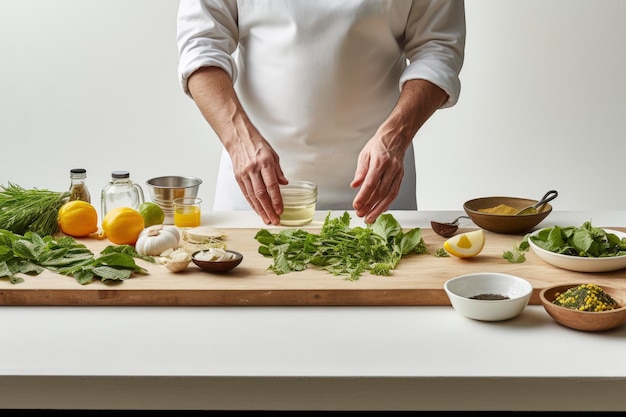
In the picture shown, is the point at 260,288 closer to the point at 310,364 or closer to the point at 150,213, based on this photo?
the point at 310,364

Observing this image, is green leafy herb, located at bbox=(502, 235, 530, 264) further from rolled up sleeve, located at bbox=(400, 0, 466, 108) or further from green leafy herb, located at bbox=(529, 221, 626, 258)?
rolled up sleeve, located at bbox=(400, 0, 466, 108)

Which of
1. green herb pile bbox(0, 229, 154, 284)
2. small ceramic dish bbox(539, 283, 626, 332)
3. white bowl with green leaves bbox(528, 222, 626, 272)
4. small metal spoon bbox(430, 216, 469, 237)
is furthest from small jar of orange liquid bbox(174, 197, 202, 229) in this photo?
small ceramic dish bbox(539, 283, 626, 332)

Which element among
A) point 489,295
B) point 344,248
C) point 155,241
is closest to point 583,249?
point 489,295

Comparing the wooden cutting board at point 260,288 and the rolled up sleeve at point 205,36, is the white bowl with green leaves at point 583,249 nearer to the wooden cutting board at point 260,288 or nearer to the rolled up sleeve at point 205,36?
the wooden cutting board at point 260,288

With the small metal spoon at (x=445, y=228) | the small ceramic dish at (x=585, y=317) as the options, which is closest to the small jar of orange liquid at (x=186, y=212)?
the small metal spoon at (x=445, y=228)

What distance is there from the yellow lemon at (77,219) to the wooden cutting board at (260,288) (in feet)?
1.04

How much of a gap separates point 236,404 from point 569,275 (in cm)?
77

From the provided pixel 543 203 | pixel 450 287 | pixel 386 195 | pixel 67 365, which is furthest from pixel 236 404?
pixel 543 203

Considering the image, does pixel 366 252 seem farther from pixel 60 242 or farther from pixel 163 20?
pixel 163 20

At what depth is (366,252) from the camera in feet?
6.03

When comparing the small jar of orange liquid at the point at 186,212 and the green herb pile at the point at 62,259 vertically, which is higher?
the small jar of orange liquid at the point at 186,212

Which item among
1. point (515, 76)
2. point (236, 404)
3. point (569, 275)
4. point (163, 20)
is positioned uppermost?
point (163, 20)

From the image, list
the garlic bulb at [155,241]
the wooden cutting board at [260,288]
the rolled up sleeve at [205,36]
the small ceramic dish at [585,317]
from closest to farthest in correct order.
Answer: the small ceramic dish at [585,317] → the wooden cutting board at [260,288] → the garlic bulb at [155,241] → the rolled up sleeve at [205,36]

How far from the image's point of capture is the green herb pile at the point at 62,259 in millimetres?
1718
